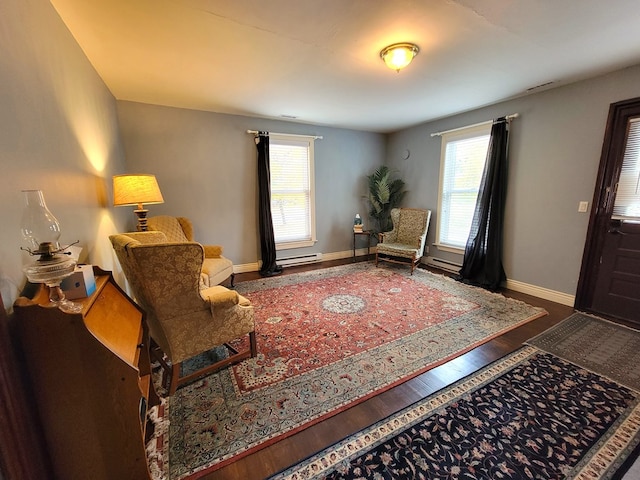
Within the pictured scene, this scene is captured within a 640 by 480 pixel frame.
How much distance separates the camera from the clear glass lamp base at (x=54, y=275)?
95 centimetres

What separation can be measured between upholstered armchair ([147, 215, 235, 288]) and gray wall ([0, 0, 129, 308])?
2.43ft

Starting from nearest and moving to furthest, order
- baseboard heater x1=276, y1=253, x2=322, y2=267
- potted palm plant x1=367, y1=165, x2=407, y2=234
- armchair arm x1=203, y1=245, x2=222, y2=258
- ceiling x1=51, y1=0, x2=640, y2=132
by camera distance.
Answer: ceiling x1=51, y1=0, x2=640, y2=132 < armchair arm x1=203, y1=245, x2=222, y2=258 < baseboard heater x1=276, y1=253, x2=322, y2=267 < potted palm plant x1=367, y1=165, x2=407, y2=234

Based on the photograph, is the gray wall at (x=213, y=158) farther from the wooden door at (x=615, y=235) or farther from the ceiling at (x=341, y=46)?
the ceiling at (x=341, y=46)

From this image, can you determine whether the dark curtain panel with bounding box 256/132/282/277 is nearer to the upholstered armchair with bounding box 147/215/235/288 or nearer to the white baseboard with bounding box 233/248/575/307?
the white baseboard with bounding box 233/248/575/307

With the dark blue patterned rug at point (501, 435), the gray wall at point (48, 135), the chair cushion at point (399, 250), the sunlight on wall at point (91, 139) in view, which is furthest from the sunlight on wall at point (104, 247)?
the chair cushion at point (399, 250)

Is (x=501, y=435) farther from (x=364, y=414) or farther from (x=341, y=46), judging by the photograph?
(x=341, y=46)

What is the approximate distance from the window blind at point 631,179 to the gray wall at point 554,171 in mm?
198

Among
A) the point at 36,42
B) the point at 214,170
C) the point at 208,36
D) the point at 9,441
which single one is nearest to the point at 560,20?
the point at 208,36

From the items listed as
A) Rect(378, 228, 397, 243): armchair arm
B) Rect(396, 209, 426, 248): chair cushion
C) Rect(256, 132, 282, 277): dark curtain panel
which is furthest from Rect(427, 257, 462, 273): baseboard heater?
Rect(256, 132, 282, 277): dark curtain panel

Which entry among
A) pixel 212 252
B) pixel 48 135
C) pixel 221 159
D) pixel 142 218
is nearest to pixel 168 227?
pixel 142 218

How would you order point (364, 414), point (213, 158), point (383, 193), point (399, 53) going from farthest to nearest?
point (383, 193), point (213, 158), point (399, 53), point (364, 414)

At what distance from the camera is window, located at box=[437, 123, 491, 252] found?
149 inches

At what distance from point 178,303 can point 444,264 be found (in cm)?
406

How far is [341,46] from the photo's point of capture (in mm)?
2061
